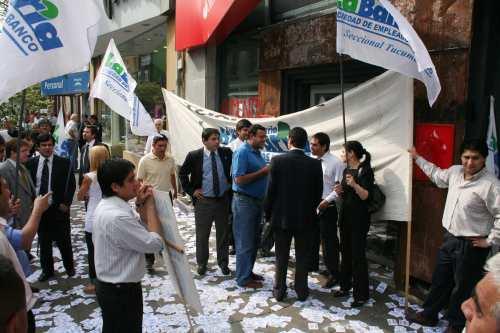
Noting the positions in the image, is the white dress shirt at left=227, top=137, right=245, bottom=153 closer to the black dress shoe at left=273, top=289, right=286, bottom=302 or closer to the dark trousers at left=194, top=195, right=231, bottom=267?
the dark trousers at left=194, top=195, right=231, bottom=267

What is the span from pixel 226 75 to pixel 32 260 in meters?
5.42

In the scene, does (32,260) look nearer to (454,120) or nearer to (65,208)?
(65,208)

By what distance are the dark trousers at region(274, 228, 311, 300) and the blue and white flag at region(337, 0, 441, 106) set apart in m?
2.01

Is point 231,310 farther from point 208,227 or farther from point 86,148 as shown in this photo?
point 86,148

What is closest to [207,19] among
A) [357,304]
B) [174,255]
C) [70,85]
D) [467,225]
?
[357,304]

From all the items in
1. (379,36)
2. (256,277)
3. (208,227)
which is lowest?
(256,277)

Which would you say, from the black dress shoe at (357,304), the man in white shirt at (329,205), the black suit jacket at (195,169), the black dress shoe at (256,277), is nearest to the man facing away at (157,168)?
the black suit jacket at (195,169)

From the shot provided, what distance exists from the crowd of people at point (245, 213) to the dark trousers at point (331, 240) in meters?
0.01

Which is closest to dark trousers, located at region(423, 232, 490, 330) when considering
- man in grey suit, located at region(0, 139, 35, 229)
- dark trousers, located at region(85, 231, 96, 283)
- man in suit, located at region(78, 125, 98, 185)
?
dark trousers, located at region(85, 231, 96, 283)

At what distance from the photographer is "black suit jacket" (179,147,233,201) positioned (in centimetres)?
576

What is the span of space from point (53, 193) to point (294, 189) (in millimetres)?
3003

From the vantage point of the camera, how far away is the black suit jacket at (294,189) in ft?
15.4

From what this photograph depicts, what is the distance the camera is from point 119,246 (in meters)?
2.82

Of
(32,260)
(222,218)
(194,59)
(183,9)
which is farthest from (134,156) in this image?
(222,218)
